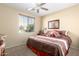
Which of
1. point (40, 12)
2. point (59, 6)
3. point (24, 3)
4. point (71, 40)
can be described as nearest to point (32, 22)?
point (40, 12)

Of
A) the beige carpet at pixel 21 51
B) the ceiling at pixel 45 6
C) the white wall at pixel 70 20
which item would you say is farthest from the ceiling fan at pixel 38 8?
the beige carpet at pixel 21 51

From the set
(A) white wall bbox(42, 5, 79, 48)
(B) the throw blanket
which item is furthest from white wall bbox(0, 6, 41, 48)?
(A) white wall bbox(42, 5, 79, 48)

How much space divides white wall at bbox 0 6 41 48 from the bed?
13 cm

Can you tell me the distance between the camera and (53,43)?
1.10 meters

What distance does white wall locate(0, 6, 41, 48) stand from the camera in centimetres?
104

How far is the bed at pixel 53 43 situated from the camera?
3.54ft

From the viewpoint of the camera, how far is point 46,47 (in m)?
1.26

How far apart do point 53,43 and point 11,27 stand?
2.02ft

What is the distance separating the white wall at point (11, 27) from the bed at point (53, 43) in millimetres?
126

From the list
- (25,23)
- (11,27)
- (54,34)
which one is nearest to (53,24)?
(54,34)

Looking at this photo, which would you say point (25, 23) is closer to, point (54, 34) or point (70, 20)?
point (54, 34)

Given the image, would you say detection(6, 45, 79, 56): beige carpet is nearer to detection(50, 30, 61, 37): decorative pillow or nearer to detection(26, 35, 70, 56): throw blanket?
detection(26, 35, 70, 56): throw blanket

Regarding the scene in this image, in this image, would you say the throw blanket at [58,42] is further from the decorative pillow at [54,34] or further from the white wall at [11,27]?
the white wall at [11,27]

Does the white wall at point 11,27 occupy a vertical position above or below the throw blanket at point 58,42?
above
